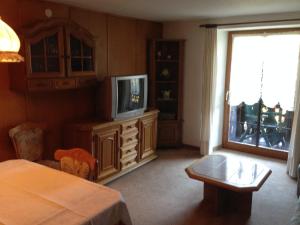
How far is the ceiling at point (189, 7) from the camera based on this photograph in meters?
3.31

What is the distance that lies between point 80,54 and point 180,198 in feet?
7.19

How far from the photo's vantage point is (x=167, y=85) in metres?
5.35

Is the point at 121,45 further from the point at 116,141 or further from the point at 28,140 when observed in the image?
the point at 28,140

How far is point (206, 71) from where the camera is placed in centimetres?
481

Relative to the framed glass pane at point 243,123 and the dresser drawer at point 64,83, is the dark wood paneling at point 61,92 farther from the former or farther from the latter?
the framed glass pane at point 243,123

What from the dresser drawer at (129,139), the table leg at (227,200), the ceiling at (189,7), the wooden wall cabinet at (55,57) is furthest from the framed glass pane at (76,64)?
the table leg at (227,200)

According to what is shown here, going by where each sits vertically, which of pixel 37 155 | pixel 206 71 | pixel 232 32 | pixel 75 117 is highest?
pixel 232 32

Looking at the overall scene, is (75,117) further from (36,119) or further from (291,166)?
(291,166)

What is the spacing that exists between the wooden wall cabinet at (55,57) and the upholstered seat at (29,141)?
18.8 inches

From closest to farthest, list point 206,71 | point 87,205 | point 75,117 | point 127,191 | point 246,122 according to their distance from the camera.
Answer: point 87,205, point 127,191, point 75,117, point 206,71, point 246,122

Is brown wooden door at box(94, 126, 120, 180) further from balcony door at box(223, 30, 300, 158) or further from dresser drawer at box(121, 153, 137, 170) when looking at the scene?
balcony door at box(223, 30, 300, 158)

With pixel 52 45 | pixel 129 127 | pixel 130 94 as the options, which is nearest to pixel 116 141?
pixel 129 127

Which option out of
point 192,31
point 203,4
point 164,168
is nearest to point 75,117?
point 164,168

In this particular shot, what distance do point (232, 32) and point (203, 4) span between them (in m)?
1.75
